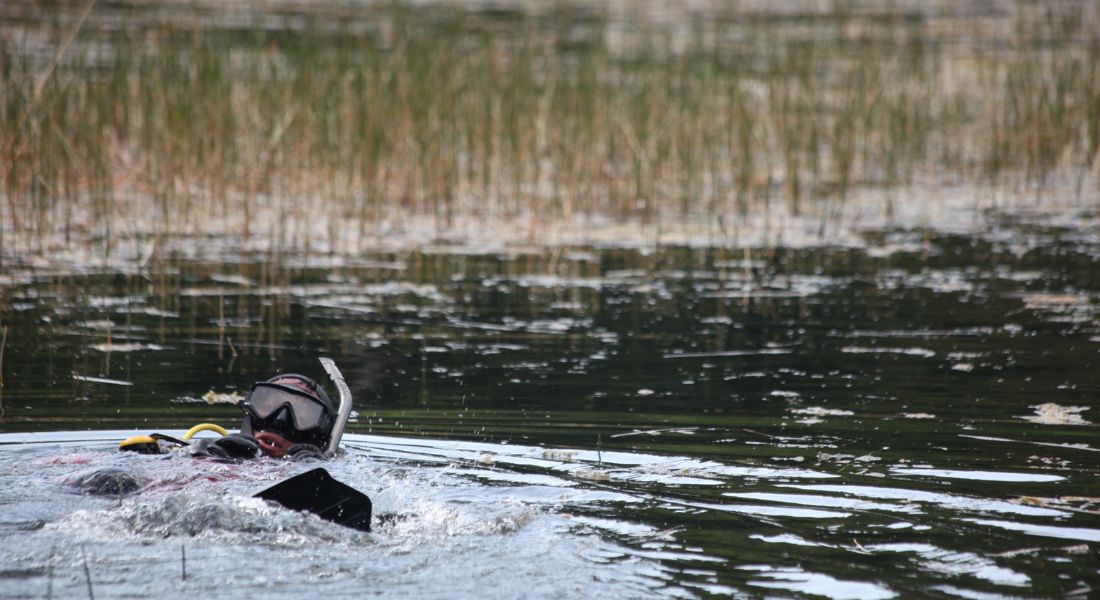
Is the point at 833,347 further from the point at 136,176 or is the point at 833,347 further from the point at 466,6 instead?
the point at 466,6

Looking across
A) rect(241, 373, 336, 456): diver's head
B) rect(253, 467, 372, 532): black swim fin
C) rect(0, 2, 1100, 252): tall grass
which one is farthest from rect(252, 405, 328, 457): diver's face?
rect(0, 2, 1100, 252): tall grass

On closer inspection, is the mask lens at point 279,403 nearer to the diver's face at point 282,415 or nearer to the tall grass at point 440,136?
the diver's face at point 282,415

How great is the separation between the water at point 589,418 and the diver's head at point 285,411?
0.20 meters

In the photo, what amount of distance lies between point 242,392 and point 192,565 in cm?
259

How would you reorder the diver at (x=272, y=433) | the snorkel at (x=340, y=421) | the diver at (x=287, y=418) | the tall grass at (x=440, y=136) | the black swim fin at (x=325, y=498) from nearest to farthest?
the black swim fin at (x=325, y=498)
the diver at (x=272, y=433)
the snorkel at (x=340, y=421)
the diver at (x=287, y=418)
the tall grass at (x=440, y=136)

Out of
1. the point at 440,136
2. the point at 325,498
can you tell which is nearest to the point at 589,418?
the point at 325,498

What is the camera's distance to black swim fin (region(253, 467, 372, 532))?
13.6 ft

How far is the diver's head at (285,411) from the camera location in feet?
17.1

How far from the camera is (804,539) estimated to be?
13.9ft

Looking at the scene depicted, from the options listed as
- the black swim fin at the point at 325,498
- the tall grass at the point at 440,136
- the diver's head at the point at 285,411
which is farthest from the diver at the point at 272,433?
the tall grass at the point at 440,136

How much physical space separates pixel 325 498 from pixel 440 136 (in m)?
8.21

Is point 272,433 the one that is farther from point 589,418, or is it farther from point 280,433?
point 589,418

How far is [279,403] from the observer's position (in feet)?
17.2

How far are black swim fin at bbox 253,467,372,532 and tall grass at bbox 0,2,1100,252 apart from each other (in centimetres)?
577
